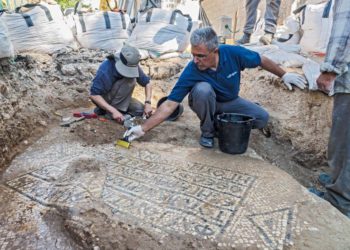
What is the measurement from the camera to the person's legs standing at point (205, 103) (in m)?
2.62

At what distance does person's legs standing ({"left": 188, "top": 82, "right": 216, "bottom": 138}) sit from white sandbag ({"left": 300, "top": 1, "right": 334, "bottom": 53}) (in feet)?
7.52

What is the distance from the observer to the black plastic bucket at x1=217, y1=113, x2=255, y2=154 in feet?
8.23

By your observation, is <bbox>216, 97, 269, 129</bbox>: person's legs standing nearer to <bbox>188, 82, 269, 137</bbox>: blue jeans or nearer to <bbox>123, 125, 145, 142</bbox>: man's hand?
<bbox>188, 82, 269, 137</bbox>: blue jeans

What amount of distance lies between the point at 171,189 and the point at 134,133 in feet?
2.59

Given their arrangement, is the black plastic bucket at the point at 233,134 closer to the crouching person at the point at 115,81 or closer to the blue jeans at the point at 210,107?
the blue jeans at the point at 210,107

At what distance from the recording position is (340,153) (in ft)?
6.77

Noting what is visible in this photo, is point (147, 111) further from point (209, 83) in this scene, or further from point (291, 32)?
point (291, 32)

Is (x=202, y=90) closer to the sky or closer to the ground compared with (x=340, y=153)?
closer to the sky

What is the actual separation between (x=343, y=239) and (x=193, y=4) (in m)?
9.19

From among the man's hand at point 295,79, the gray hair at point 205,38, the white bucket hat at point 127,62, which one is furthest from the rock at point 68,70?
the man's hand at point 295,79

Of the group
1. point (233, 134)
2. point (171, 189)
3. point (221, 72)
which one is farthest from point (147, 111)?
point (171, 189)

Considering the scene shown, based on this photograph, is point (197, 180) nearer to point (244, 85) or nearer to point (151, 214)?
point (151, 214)

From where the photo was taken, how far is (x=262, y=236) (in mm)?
1593

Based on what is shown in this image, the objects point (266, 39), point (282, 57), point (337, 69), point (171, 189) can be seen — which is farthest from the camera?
point (266, 39)
